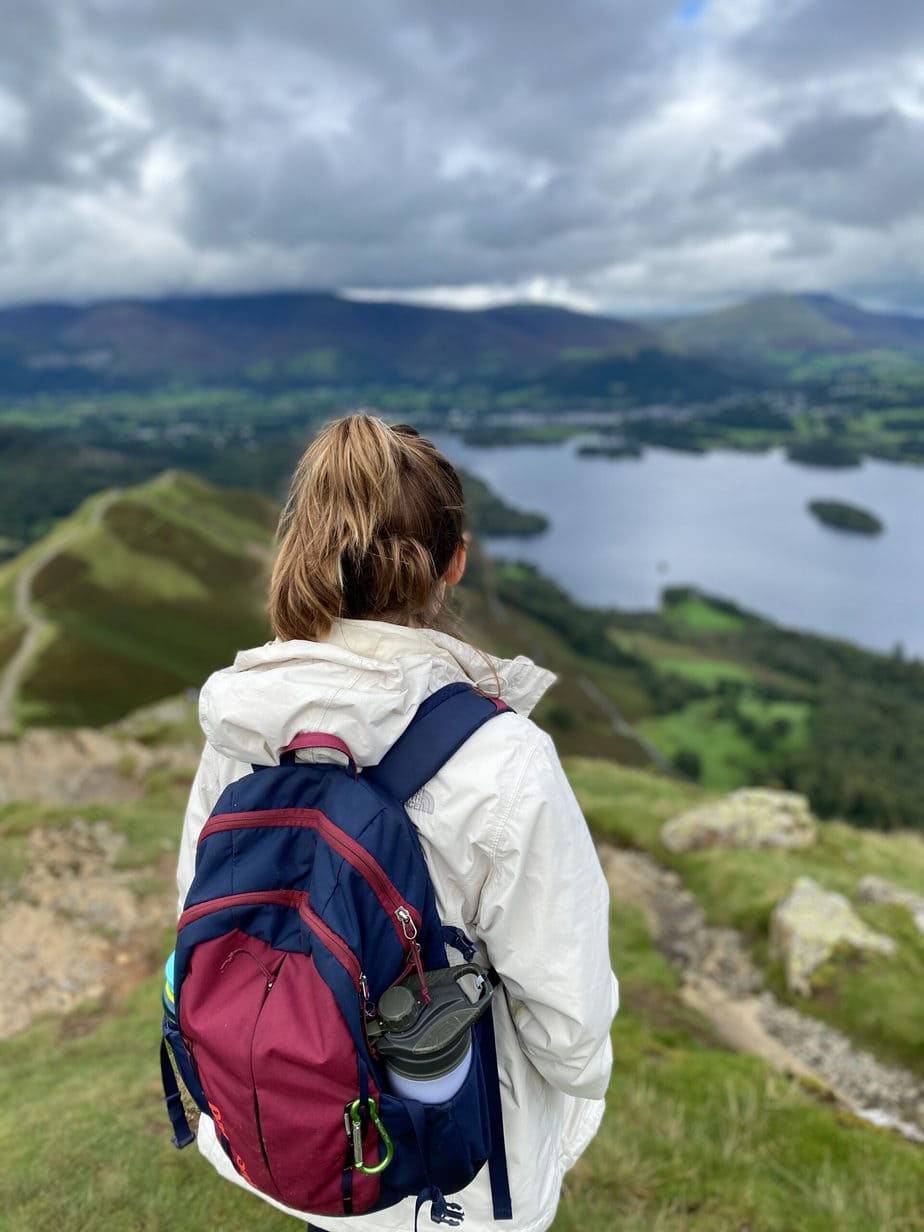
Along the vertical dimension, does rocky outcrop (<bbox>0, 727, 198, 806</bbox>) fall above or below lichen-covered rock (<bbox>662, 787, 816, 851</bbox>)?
below

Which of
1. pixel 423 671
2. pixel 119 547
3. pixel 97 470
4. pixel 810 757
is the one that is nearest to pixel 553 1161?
pixel 423 671

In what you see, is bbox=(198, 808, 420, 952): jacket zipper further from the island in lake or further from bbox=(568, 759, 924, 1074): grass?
the island in lake

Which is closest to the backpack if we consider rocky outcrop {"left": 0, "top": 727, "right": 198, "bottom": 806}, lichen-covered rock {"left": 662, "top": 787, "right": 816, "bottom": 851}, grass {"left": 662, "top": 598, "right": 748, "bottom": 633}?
lichen-covered rock {"left": 662, "top": 787, "right": 816, "bottom": 851}

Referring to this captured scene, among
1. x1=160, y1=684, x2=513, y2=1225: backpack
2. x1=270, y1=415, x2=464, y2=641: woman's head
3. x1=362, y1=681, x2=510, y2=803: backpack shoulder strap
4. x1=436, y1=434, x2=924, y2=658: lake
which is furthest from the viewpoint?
x1=436, y1=434, x2=924, y2=658: lake

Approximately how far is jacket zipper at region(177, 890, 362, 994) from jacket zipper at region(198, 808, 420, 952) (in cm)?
14

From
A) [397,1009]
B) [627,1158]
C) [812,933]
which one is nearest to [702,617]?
[812,933]

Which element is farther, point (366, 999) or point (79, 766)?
point (79, 766)

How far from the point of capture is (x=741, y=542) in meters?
131

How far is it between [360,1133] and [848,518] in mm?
147585

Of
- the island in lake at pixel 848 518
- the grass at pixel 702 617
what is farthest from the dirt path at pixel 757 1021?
the island in lake at pixel 848 518

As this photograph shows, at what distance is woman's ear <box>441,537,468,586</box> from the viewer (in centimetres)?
245

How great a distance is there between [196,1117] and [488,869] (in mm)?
1406

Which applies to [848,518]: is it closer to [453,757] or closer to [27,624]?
[27,624]

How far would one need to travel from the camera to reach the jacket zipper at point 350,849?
73.0 inches
